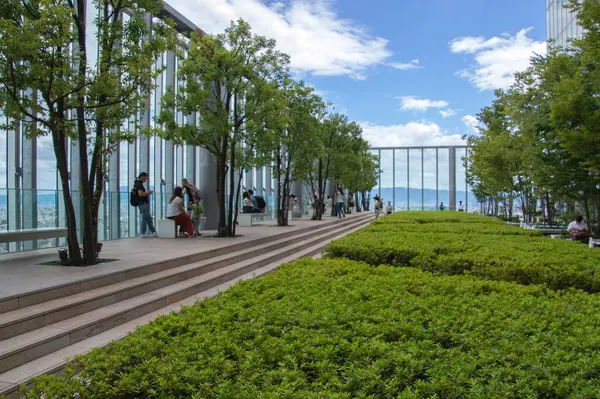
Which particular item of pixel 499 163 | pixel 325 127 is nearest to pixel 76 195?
pixel 325 127

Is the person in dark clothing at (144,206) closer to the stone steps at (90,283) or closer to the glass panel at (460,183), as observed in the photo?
the stone steps at (90,283)

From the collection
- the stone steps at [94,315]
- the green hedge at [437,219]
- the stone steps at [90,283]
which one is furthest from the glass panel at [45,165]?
the green hedge at [437,219]

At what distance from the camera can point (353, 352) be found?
2.58 m

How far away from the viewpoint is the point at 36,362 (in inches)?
155

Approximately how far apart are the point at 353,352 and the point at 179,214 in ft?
33.7

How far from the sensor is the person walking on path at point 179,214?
12.0m

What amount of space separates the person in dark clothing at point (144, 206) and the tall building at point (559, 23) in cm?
2002

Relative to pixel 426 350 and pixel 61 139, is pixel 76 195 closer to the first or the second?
pixel 61 139

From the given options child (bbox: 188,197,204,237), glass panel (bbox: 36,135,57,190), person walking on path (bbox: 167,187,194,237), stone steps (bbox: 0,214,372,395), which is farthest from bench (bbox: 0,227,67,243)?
child (bbox: 188,197,204,237)

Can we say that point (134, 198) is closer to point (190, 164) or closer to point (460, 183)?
point (190, 164)

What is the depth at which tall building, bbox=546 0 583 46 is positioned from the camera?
71.1 feet

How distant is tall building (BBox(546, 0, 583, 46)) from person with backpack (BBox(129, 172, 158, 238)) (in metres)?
20.0

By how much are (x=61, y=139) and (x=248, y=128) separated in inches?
232

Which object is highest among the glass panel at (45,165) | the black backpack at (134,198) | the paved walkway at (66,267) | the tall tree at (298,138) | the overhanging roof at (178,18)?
the overhanging roof at (178,18)
